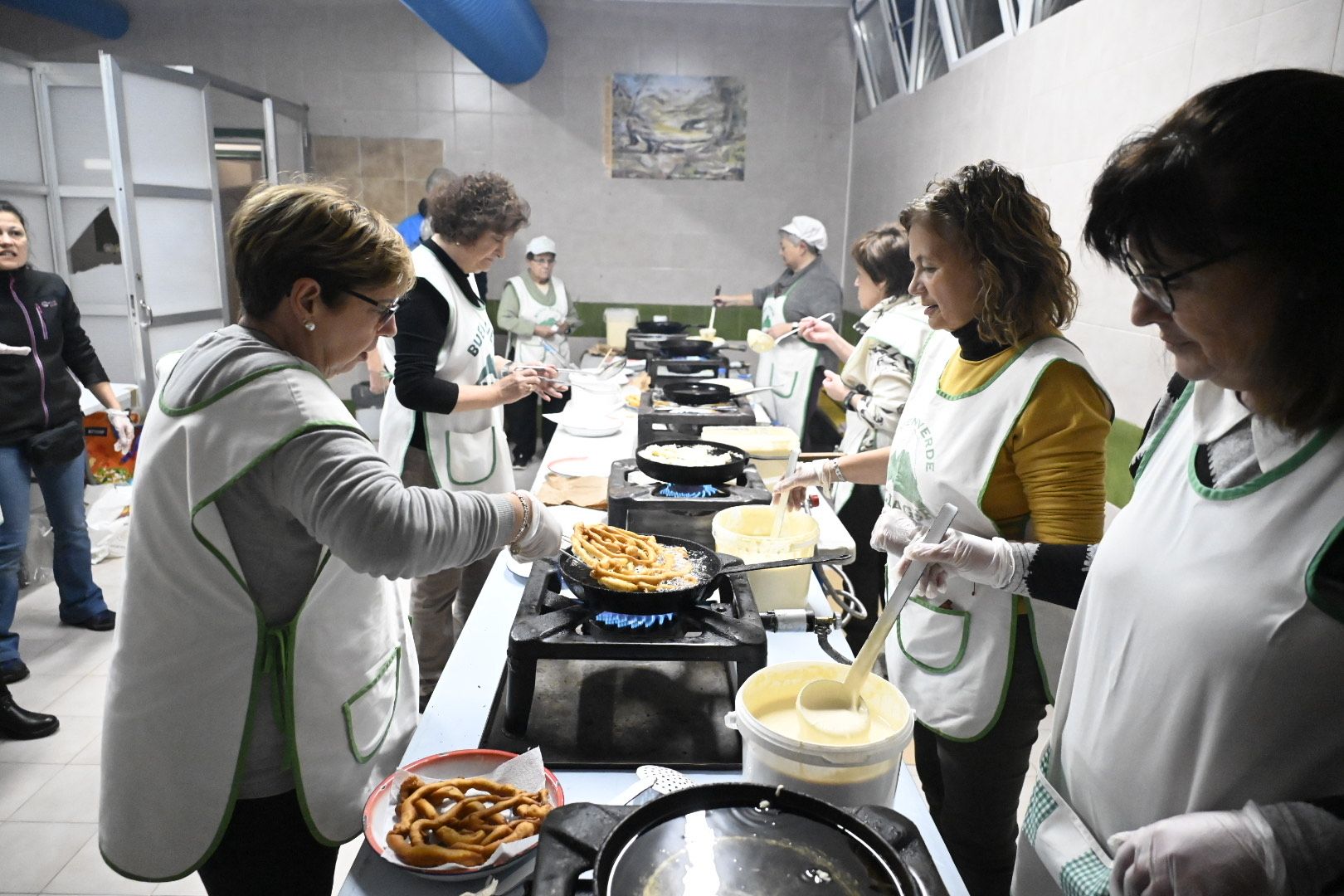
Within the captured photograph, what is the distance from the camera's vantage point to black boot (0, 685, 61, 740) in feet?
9.28

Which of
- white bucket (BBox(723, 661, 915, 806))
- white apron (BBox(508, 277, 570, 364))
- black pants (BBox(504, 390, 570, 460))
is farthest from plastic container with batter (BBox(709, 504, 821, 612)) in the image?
black pants (BBox(504, 390, 570, 460))

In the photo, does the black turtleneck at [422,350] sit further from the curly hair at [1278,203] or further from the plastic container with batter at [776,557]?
the curly hair at [1278,203]

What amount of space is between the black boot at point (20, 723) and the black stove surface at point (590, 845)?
113 inches

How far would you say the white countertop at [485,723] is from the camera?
1050 mm

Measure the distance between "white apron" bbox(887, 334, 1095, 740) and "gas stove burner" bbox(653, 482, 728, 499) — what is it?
0.53 metres

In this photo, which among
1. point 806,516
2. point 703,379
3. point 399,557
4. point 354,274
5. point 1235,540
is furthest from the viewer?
point 703,379

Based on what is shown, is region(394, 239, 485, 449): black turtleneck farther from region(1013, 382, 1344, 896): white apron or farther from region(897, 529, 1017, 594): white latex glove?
region(1013, 382, 1344, 896): white apron

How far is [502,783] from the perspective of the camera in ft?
3.78

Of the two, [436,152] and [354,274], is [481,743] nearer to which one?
[354,274]

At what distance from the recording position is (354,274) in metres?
1.26

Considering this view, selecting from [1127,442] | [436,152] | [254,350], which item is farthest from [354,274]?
[436,152]

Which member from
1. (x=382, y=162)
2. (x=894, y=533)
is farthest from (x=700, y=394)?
(x=382, y=162)

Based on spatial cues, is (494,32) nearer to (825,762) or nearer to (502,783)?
(502,783)

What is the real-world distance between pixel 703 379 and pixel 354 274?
268 cm
